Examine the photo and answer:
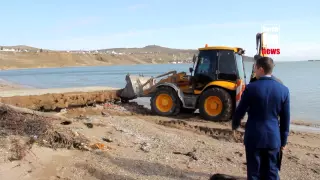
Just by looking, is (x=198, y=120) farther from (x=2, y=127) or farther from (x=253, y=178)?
(x=253, y=178)

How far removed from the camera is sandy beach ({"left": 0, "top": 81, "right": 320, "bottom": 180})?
240 inches

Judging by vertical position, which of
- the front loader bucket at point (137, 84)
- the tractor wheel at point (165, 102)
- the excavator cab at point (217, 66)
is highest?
the excavator cab at point (217, 66)

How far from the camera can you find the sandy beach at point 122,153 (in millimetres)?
6094

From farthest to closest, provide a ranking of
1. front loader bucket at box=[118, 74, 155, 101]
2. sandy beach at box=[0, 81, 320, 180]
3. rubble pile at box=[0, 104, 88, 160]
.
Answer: front loader bucket at box=[118, 74, 155, 101]
rubble pile at box=[0, 104, 88, 160]
sandy beach at box=[0, 81, 320, 180]

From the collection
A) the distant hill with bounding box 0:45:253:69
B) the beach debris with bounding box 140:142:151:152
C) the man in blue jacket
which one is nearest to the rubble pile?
the beach debris with bounding box 140:142:151:152

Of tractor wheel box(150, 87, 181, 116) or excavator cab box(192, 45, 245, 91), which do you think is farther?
tractor wheel box(150, 87, 181, 116)

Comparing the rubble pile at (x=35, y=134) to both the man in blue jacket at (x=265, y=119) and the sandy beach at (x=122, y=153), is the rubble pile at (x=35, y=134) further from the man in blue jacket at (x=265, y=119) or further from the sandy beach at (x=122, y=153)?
the man in blue jacket at (x=265, y=119)

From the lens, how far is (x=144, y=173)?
6.21 m

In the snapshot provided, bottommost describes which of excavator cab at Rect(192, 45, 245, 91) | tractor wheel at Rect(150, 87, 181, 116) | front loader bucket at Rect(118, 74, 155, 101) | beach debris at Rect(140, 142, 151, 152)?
beach debris at Rect(140, 142, 151, 152)

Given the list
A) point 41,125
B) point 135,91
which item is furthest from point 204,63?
point 41,125

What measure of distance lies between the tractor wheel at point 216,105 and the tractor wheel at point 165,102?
2.88 ft

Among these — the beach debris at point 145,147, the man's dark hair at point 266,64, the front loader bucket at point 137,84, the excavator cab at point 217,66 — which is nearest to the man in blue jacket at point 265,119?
the man's dark hair at point 266,64

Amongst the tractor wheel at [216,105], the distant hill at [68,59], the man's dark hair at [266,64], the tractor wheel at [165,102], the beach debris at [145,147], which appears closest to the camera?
the man's dark hair at [266,64]

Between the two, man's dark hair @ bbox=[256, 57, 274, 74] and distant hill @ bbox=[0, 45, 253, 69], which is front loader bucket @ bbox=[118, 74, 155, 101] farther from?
distant hill @ bbox=[0, 45, 253, 69]
